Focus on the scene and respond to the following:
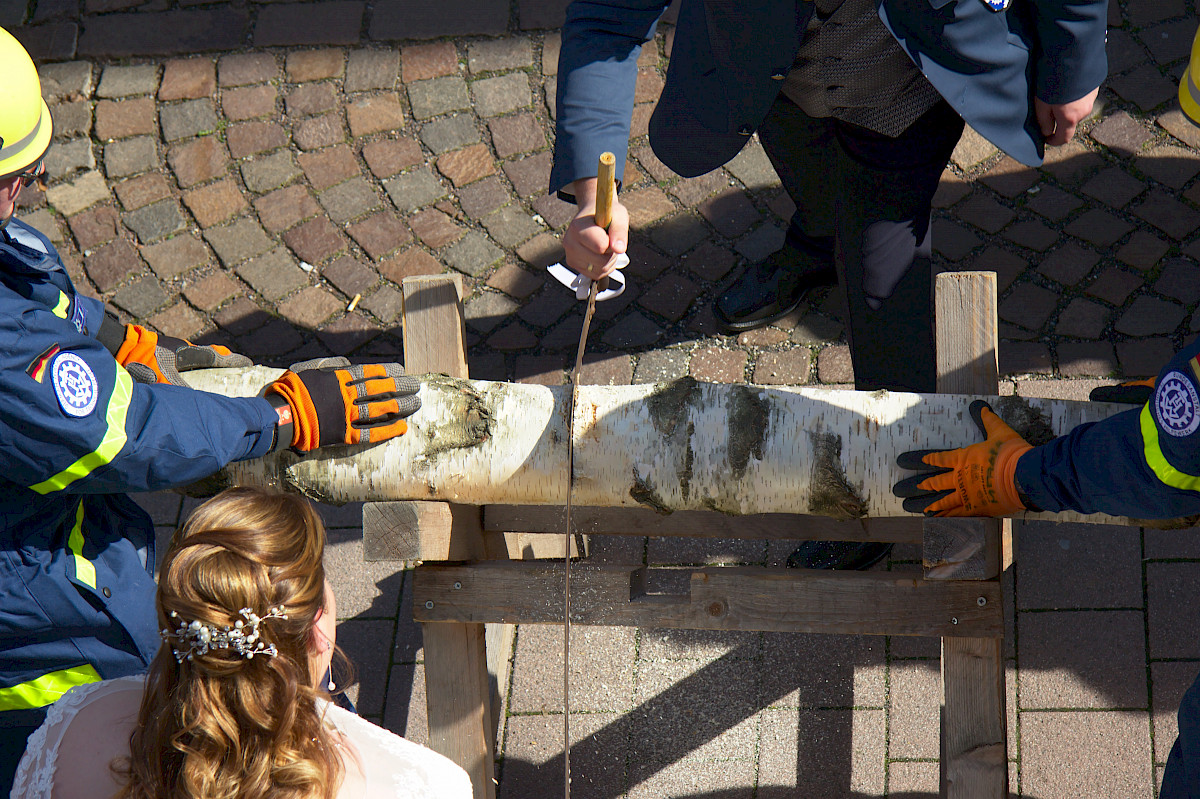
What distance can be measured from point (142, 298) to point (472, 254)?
4.60ft

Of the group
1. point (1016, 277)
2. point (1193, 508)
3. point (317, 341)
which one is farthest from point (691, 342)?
point (1193, 508)

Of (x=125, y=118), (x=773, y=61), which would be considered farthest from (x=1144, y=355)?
(x=125, y=118)

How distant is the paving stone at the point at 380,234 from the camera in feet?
12.4

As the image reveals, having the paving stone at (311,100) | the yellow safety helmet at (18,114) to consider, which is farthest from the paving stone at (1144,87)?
the yellow safety helmet at (18,114)

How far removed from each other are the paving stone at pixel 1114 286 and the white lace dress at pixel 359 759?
2913mm

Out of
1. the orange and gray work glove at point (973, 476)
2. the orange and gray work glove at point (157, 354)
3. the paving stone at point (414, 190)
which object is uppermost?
the orange and gray work glove at point (157, 354)

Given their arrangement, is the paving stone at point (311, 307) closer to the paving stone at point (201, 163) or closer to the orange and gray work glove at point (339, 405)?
the paving stone at point (201, 163)

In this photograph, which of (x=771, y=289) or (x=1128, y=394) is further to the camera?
(x=771, y=289)

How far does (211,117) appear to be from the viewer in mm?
4156

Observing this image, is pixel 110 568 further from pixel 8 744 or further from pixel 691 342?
pixel 691 342

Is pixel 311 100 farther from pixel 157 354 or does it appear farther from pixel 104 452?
pixel 104 452

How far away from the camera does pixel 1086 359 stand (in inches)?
127

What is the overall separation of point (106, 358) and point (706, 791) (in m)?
2.04

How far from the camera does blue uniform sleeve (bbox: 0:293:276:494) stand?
5.46 ft
